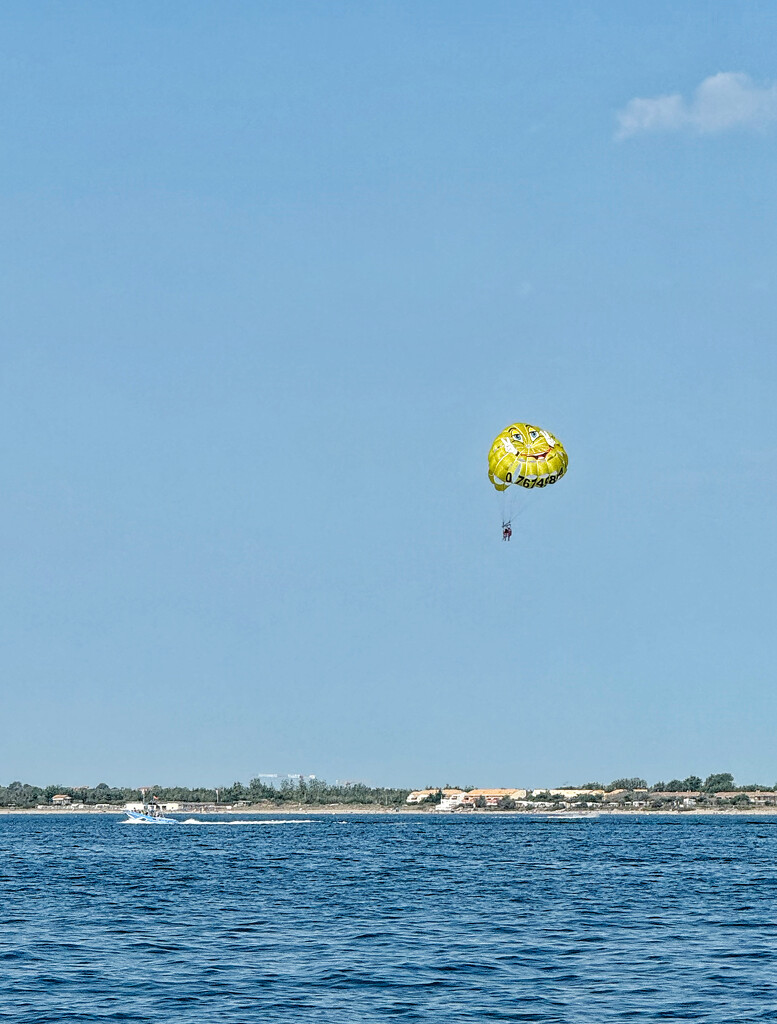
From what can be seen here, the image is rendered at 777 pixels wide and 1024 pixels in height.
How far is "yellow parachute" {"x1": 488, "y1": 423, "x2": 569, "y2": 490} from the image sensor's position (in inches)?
2677

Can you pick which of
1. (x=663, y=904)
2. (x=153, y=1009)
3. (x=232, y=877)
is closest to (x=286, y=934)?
(x=153, y=1009)

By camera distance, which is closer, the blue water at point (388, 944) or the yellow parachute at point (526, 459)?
the blue water at point (388, 944)

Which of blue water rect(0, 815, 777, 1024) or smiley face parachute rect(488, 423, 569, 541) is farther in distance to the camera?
smiley face parachute rect(488, 423, 569, 541)

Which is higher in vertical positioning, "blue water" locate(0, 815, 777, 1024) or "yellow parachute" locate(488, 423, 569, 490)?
"yellow parachute" locate(488, 423, 569, 490)

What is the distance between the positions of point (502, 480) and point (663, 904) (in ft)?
71.5

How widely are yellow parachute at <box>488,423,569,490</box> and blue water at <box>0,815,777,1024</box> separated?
66.6ft

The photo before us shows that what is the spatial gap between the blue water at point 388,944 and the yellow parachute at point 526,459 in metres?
20.3

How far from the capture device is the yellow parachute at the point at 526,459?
6800 centimetres

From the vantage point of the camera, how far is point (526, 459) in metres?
68.0

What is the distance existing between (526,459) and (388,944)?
29.2 metres

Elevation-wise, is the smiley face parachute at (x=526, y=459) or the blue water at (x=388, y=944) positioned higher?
the smiley face parachute at (x=526, y=459)

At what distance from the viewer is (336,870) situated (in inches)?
3361

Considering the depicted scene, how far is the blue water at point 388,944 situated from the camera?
34250 millimetres

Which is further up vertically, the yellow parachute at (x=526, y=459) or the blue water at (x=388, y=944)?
the yellow parachute at (x=526, y=459)
